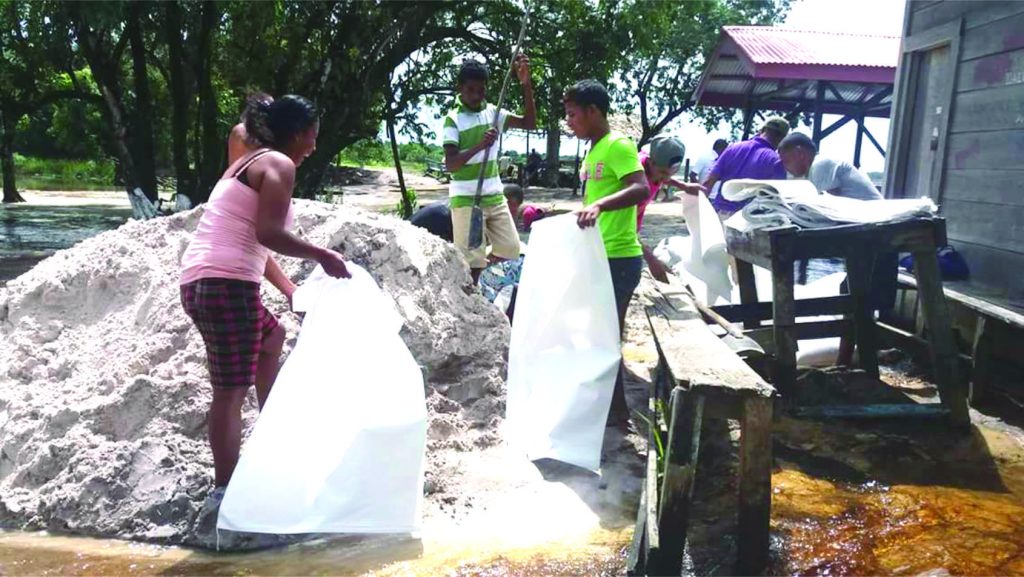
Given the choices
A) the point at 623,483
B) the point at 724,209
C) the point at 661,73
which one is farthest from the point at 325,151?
the point at 661,73

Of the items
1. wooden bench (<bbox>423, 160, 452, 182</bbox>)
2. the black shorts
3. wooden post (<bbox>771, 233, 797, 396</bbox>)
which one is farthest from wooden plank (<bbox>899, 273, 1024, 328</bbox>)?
wooden bench (<bbox>423, 160, 452, 182</bbox>)

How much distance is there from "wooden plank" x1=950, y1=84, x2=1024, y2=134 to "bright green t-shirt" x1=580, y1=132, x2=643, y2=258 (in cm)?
321

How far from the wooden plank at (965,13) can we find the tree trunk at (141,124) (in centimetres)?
930

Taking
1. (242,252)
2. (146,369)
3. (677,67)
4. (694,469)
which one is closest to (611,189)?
(694,469)

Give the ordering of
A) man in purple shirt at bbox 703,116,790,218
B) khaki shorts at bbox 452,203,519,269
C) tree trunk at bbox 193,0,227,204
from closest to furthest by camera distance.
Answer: khaki shorts at bbox 452,203,519,269, man in purple shirt at bbox 703,116,790,218, tree trunk at bbox 193,0,227,204

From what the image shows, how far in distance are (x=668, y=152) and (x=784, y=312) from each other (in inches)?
37.8

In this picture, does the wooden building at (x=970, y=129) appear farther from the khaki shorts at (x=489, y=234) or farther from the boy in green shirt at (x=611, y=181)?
the khaki shorts at (x=489, y=234)

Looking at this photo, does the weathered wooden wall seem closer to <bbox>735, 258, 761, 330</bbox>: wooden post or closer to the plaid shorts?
<bbox>735, 258, 761, 330</bbox>: wooden post

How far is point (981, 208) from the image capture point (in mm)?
5566

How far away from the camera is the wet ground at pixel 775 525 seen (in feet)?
8.63

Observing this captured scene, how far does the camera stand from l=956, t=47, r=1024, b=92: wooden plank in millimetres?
5152

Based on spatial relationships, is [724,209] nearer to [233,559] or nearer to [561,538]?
[561,538]

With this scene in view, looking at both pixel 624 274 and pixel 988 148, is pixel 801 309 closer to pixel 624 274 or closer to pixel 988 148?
pixel 624 274

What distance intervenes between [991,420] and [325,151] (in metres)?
8.72
